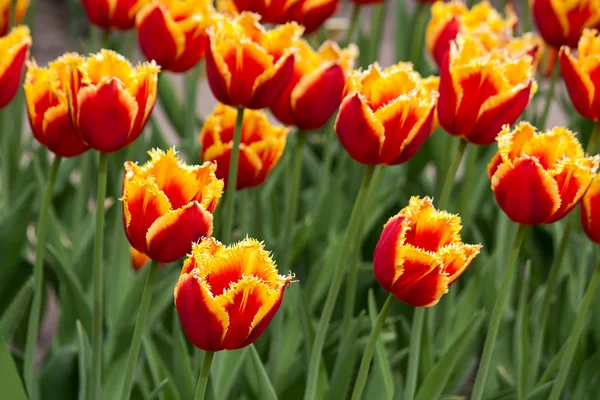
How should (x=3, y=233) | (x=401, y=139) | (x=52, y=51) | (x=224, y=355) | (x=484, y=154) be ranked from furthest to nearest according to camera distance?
(x=52, y=51) → (x=484, y=154) → (x=3, y=233) → (x=224, y=355) → (x=401, y=139)

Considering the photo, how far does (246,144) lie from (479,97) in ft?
0.80

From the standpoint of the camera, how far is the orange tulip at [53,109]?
72cm

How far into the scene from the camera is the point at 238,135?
77cm

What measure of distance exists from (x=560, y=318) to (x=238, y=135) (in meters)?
0.51

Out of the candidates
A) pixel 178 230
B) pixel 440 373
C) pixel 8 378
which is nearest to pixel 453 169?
pixel 440 373

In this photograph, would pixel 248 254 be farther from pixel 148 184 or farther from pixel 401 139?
pixel 401 139

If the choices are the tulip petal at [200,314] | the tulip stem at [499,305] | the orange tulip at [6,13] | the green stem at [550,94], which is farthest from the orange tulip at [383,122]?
the orange tulip at [6,13]

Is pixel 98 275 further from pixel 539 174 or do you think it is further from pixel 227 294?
pixel 539 174

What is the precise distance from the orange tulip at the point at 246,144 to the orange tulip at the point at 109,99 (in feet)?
0.52

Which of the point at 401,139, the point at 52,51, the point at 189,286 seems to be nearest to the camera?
the point at 189,286

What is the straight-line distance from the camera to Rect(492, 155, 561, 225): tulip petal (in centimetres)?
62

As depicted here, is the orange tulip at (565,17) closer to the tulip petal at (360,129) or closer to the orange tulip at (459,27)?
the orange tulip at (459,27)

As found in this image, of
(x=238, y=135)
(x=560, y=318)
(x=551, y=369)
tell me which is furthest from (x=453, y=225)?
(x=560, y=318)

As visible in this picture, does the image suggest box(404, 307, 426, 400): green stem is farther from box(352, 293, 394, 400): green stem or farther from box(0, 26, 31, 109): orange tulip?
box(0, 26, 31, 109): orange tulip
